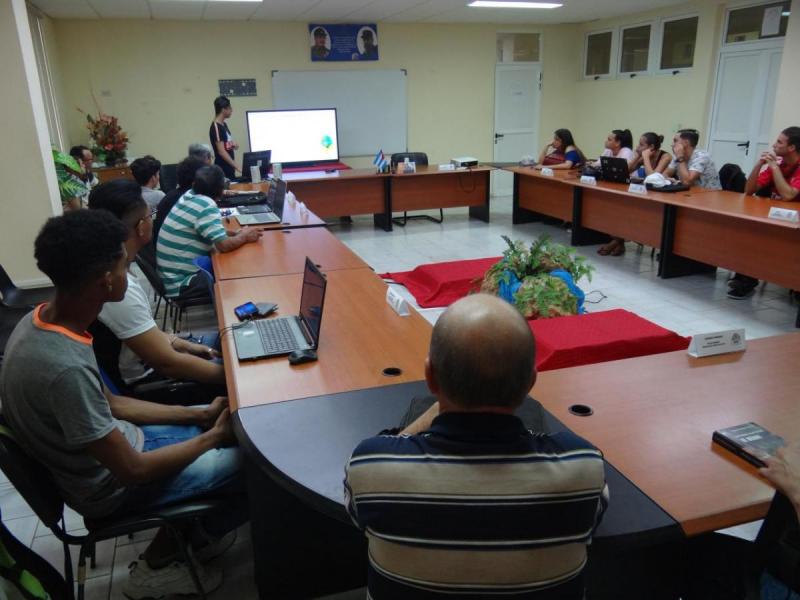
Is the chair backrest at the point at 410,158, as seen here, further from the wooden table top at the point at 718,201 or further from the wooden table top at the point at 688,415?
the wooden table top at the point at 688,415

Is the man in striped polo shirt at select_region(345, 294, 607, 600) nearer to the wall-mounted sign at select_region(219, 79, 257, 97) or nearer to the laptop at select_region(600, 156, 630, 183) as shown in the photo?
the laptop at select_region(600, 156, 630, 183)

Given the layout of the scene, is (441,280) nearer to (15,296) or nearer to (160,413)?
(15,296)

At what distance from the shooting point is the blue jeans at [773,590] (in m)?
1.01

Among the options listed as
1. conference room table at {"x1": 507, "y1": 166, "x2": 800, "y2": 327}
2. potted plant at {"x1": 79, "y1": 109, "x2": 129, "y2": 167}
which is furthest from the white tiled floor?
potted plant at {"x1": 79, "y1": 109, "x2": 129, "y2": 167}

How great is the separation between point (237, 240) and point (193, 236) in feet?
0.80

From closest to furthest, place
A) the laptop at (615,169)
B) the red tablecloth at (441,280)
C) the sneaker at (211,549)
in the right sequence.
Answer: the sneaker at (211,549)
the red tablecloth at (441,280)
the laptop at (615,169)

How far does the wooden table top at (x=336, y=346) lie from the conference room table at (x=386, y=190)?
13.4 ft

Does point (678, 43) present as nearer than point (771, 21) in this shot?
No

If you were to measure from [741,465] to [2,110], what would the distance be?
5.01 m

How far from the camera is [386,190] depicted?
689 centimetres

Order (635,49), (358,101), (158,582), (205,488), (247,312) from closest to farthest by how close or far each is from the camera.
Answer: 1. (205,488)
2. (158,582)
3. (247,312)
4. (635,49)
5. (358,101)

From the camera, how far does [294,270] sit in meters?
2.87

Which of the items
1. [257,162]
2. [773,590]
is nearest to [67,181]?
[257,162]

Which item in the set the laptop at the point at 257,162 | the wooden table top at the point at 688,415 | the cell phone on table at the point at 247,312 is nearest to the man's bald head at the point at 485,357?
the wooden table top at the point at 688,415
